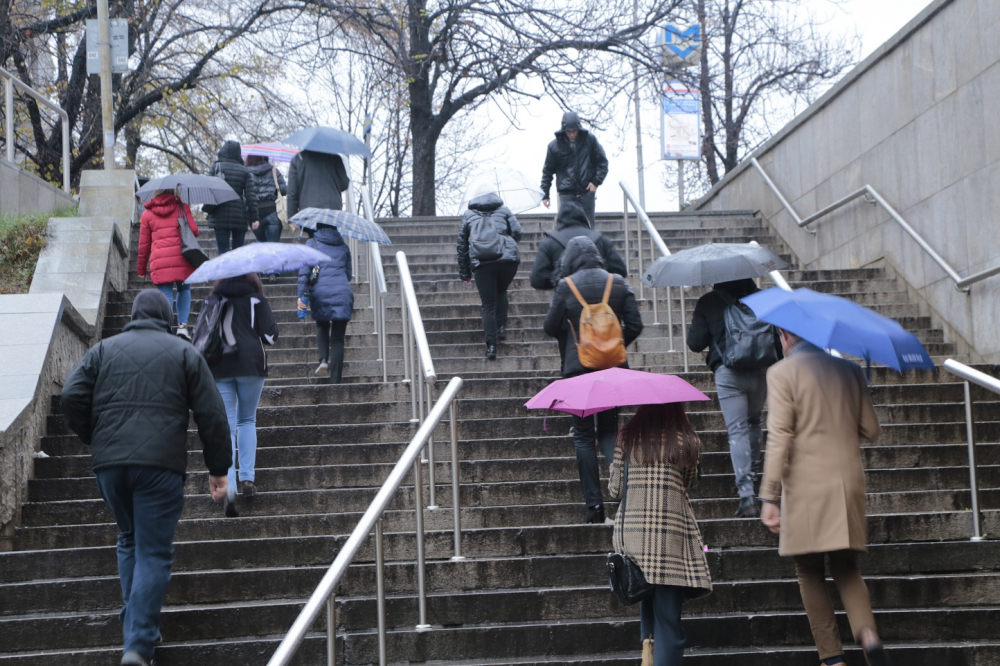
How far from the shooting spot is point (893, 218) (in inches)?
424

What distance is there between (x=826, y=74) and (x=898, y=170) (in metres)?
9.79

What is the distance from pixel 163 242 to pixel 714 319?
4897 mm

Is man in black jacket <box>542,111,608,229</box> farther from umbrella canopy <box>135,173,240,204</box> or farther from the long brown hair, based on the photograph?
the long brown hair

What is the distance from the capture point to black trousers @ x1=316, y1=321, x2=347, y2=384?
8227 mm

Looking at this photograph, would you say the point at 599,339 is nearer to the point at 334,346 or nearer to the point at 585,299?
the point at 585,299

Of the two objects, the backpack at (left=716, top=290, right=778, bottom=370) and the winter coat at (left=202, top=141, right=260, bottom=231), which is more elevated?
the winter coat at (left=202, top=141, right=260, bottom=231)

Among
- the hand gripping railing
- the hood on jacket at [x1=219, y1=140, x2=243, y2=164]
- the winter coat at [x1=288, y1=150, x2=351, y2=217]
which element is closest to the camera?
the hand gripping railing

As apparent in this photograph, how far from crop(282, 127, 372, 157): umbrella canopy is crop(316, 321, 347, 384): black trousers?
90.9 inches

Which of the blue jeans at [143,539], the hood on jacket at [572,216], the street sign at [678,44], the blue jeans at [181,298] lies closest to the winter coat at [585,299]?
the hood on jacket at [572,216]

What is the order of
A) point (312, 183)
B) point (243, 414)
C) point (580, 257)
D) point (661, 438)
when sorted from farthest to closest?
point (312, 183)
point (580, 257)
point (243, 414)
point (661, 438)

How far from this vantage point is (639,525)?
4.43m

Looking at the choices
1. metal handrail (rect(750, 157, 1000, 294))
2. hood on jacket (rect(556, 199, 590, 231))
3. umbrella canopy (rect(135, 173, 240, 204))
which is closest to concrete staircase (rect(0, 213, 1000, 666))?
hood on jacket (rect(556, 199, 590, 231))

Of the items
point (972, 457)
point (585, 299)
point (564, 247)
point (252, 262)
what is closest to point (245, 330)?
point (252, 262)

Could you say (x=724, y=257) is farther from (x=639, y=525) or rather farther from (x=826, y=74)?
(x=826, y=74)
